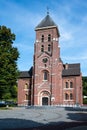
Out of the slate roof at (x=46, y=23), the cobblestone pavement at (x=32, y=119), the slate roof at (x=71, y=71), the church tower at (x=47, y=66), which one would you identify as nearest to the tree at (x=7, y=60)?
the cobblestone pavement at (x=32, y=119)

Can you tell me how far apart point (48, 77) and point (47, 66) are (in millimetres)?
2960

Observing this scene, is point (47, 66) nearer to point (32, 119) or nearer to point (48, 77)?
point (48, 77)

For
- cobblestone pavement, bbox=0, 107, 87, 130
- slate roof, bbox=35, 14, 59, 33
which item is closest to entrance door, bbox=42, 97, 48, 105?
slate roof, bbox=35, 14, 59, 33

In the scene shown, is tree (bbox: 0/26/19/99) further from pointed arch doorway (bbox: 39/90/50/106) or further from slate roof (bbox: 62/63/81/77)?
slate roof (bbox: 62/63/81/77)

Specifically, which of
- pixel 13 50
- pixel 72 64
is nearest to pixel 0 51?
pixel 13 50

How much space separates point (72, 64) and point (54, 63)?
9.85 metres

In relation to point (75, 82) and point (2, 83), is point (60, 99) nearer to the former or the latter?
point (75, 82)

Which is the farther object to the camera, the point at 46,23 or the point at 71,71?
the point at 46,23

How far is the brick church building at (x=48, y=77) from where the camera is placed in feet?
204

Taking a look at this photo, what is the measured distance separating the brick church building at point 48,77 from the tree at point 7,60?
20.6m

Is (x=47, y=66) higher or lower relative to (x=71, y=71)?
higher

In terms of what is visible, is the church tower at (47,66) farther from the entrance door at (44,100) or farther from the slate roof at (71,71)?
the slate roof at (71,71)

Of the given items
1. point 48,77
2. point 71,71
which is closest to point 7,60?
point 48,77

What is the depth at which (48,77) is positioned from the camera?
63.2m
